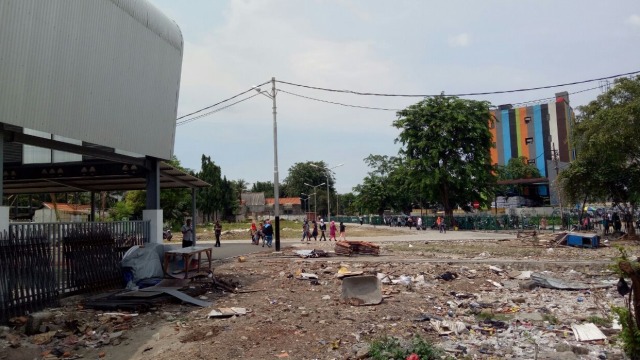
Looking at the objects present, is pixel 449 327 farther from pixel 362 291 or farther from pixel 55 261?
pixel 55 261

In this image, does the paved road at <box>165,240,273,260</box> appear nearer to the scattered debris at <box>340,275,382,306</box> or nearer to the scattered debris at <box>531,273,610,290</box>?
the scattered debris at <box>340,275,382,306</box>

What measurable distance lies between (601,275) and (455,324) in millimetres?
9307

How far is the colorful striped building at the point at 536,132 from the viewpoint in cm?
7238

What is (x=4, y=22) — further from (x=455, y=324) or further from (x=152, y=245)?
(x=455, y=324)

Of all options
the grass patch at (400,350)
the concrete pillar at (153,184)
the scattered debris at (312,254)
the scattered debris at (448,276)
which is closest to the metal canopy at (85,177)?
the concrete pillar at (153,184)

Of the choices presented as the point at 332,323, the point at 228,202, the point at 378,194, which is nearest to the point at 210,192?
the point at 228,202

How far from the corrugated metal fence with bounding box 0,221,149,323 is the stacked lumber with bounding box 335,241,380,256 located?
10133mm

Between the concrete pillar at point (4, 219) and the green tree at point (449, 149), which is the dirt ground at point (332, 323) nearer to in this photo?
the concrete pillar at point (4, 219)

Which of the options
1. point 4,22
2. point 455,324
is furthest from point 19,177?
point 455,324

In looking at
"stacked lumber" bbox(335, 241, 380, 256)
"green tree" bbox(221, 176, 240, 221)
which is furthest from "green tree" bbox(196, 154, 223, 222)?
"stacked lumber" bbox(335, 241, 380, 256)

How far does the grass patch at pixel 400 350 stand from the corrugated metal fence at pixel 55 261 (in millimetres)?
7180

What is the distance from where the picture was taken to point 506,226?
45281 millimetres

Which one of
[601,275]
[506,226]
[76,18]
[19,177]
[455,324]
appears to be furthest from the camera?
[506,226]

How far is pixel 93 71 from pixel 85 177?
6916mm
